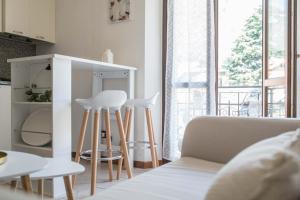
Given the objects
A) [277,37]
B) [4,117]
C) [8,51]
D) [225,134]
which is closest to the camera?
[225,134]

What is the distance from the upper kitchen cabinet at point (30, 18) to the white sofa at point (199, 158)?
9.63ft

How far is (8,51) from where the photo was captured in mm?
4012

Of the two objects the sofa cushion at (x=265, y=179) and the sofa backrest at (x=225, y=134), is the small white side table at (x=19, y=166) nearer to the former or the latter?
the sofa cushion at (x=265, y=179)

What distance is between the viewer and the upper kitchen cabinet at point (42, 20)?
3949mm

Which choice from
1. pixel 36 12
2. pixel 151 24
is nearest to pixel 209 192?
pixel 151 24

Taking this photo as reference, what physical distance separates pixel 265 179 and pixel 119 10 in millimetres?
3270

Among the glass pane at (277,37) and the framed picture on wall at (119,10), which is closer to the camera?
the glass pane at (277,37)

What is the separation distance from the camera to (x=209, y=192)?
0.66 metres

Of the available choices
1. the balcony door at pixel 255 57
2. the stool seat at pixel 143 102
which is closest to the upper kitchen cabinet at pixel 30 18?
the stool seat at pixel 143 102

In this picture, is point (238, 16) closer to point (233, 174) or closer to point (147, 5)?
point (147, 5)

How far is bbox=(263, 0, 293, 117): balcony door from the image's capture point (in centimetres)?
243

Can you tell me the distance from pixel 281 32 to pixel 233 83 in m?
1.33

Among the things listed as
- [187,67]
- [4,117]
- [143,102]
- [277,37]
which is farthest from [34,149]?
[277,37]

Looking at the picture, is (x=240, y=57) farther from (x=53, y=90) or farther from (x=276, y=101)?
(x=53, y=90)
